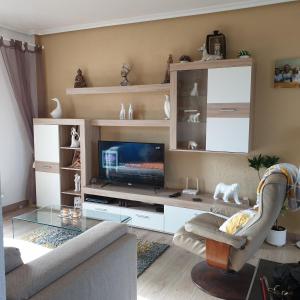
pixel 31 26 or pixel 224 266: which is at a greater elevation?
pixel 31 26

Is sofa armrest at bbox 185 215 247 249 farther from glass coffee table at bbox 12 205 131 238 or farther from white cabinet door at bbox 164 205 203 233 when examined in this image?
white cabinet door at bbox 164 205 203 233

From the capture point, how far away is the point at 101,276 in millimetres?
1677

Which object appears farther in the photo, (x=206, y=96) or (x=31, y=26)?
(x=31, y=26)

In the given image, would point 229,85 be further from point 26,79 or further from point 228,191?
point 26,79

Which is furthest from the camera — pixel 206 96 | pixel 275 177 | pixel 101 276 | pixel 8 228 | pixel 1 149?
pixel 1 149

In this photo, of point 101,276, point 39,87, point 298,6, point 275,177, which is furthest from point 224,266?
point 39,87

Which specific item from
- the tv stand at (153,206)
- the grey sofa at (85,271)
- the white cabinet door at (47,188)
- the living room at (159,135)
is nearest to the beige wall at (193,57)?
the living room at (159,135)

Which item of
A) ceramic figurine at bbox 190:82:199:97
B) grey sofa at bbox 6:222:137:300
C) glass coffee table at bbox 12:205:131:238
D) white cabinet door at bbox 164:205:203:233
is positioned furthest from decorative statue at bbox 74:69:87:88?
grey sofa at bbox 6:222:137:300

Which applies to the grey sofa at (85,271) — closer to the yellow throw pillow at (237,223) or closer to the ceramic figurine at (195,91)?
the yellow throw pillow at (237,223)

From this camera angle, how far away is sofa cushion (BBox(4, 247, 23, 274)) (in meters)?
1.41

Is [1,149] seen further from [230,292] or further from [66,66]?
[230,292]

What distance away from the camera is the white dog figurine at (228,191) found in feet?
11.1

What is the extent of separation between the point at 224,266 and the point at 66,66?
3.45 m

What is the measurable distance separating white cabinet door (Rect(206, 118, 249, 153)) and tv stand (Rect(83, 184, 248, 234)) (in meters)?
0.61
